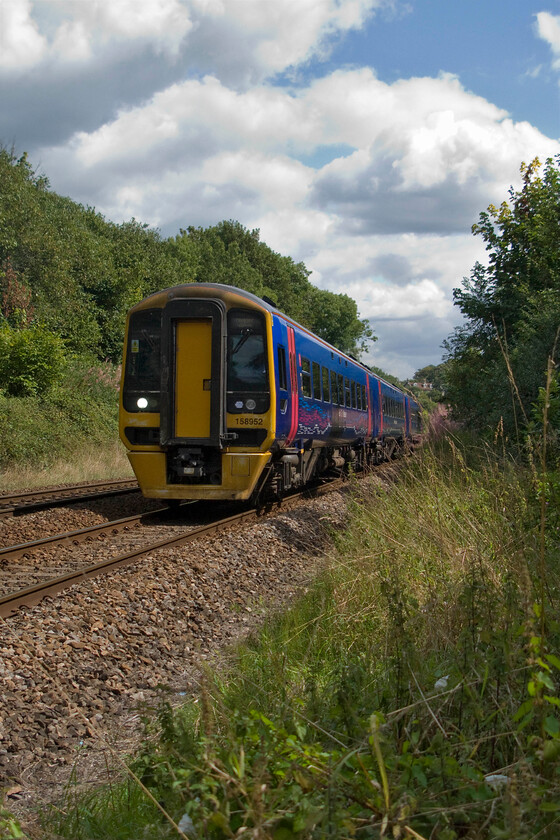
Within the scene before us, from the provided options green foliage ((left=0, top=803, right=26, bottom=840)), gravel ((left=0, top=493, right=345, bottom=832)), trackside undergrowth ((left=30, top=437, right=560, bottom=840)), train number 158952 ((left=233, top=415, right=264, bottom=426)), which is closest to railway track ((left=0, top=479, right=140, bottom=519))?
train number 158952 ((left=233, top=415, right=264, bottom=426))

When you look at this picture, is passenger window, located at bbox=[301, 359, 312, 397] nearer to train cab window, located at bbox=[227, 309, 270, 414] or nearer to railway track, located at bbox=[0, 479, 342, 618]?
train cab window, located at bbox=[227, 309, 270, 414]

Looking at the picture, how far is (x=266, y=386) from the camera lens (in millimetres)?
10039

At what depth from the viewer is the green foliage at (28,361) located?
69.1 ft

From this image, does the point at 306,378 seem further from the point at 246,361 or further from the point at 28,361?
the point at 28,361

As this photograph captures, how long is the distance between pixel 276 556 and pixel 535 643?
21.3ft

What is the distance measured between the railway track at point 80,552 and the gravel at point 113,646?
0.18m

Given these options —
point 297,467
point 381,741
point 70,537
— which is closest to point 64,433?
point 297,467

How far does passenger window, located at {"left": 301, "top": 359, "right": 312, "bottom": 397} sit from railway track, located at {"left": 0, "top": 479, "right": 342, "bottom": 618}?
7.43 feet

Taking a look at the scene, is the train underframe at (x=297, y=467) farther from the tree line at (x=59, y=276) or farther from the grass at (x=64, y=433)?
the tree line at (x=59, y=276)

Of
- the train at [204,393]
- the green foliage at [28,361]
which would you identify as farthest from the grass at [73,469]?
the train at [204,393]

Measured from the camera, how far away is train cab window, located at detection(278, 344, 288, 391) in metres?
10.5

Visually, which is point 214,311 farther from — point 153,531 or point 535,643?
point 535,643

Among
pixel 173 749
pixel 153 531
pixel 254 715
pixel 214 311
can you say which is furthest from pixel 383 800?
pixel 214 311

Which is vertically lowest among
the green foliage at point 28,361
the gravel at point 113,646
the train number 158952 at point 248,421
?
the gravel at point 113,646
